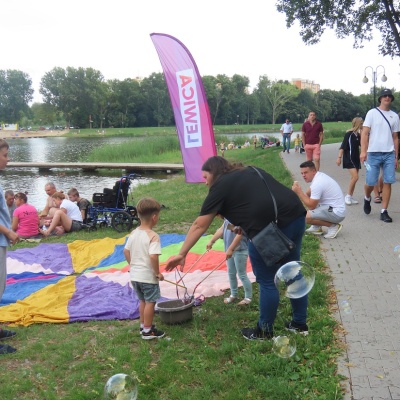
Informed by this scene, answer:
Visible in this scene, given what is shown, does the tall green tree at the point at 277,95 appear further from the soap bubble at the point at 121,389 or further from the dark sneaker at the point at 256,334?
the soap bubble at the point at 121,389

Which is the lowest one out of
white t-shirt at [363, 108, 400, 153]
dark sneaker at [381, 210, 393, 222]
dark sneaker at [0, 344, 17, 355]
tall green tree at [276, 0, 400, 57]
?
dark sneaker at [0, 344, 17, 355]

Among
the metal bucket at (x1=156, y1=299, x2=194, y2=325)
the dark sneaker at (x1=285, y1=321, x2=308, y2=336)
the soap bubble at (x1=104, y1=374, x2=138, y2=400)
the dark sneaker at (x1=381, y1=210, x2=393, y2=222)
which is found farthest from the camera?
the dark sneaker at (x1=381, y1=210, x2=393, y2=222)

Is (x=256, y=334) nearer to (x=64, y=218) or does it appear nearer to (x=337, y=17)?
(x=64, y=218)

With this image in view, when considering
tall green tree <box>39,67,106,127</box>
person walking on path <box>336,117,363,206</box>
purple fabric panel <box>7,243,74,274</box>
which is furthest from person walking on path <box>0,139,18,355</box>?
tall green tree <box>39,67,106,127</box>

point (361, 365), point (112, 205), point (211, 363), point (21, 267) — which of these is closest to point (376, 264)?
point (361, 365)

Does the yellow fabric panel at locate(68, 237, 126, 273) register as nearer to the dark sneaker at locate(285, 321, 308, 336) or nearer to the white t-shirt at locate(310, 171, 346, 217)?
the white t-shirt at locate(310, 171, 346, 217)

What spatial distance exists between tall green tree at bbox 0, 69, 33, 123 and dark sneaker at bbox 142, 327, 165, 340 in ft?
426

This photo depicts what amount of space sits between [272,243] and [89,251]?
210 inches

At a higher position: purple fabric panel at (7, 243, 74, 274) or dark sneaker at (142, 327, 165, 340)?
dark sneaker at (142, 327, 165, 340)

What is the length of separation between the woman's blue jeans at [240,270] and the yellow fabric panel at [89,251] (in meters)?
3.08

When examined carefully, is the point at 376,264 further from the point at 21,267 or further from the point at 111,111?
the point at 111,111

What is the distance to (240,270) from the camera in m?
4.95

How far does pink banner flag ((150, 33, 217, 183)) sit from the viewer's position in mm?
10352

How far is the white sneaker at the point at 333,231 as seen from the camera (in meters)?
7.15
